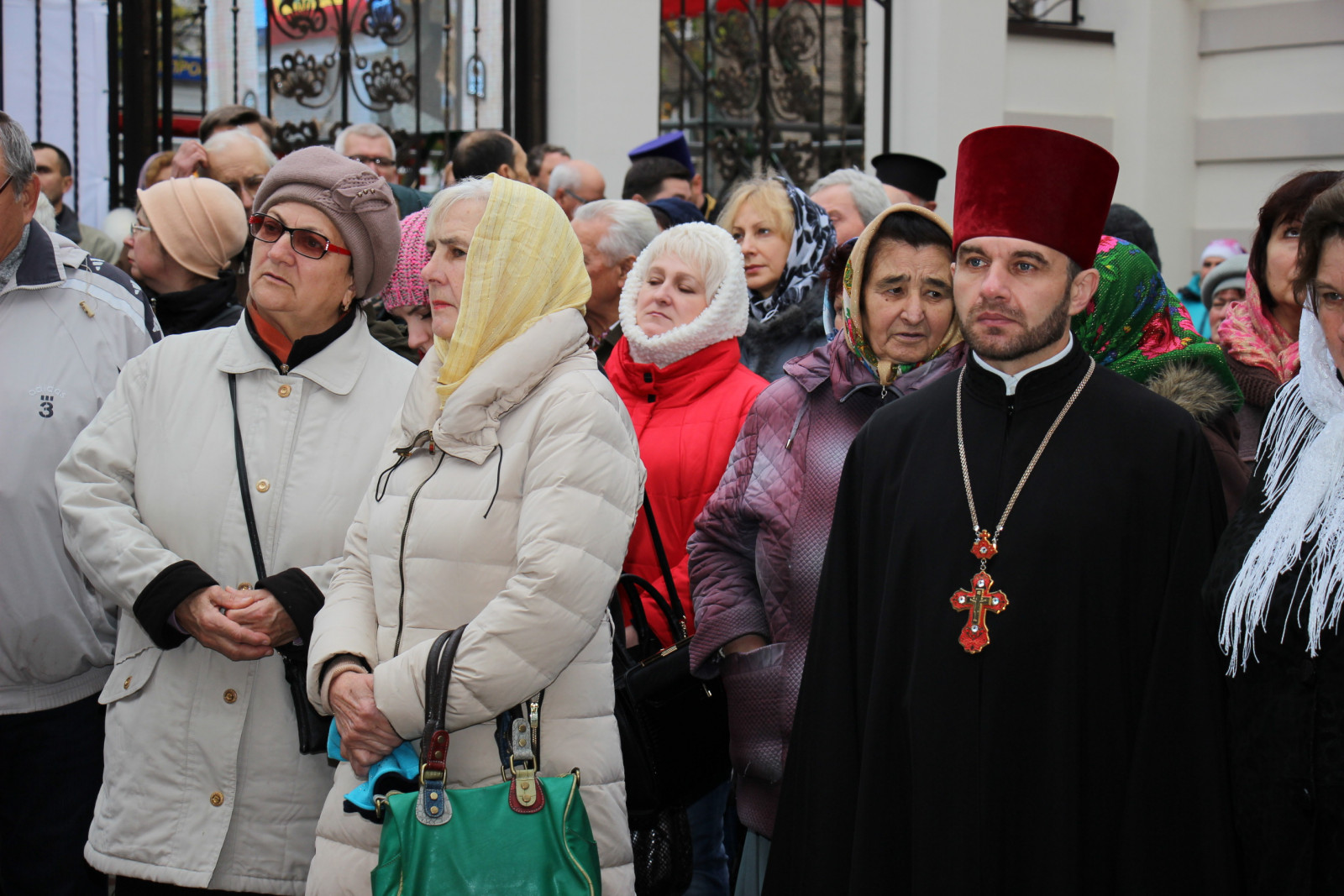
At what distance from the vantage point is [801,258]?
177 inches

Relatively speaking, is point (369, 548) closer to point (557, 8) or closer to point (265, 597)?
point (265, 597)

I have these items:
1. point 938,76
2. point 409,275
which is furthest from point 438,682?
point 938,76

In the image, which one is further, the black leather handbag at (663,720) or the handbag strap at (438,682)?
the black leather handbag at (663,720)

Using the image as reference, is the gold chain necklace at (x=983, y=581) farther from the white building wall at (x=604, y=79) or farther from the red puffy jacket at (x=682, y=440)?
the white building wall at (x=604, y=79)

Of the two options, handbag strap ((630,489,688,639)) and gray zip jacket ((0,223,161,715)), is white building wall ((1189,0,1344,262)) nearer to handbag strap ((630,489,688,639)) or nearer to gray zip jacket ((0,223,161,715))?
handbag strap ((630,489,688,639))

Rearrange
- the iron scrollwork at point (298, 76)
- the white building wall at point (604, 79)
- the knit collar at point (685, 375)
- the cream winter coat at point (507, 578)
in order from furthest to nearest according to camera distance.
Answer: the white building wall at point (604, 79), the iron scrollwork at point (298, 76), the knit collar at point (685, 375), the cream winter coat at point (507, 578)

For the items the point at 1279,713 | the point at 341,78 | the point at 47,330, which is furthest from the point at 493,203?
the point at 341,78

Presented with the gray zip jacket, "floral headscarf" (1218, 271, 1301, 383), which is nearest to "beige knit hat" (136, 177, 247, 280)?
the gray zip jacket

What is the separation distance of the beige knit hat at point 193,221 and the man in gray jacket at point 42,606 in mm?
659

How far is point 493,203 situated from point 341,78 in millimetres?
5113

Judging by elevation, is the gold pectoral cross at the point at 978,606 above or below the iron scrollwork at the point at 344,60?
below

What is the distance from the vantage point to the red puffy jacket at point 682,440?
367 centimetres

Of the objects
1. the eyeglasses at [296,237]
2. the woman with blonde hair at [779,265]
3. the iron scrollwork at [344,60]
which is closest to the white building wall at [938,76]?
the iron scrollwork at [344,60]

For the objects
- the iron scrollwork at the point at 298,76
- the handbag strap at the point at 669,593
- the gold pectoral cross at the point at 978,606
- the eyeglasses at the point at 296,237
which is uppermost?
the iron scrollwork at the point at 298,76
